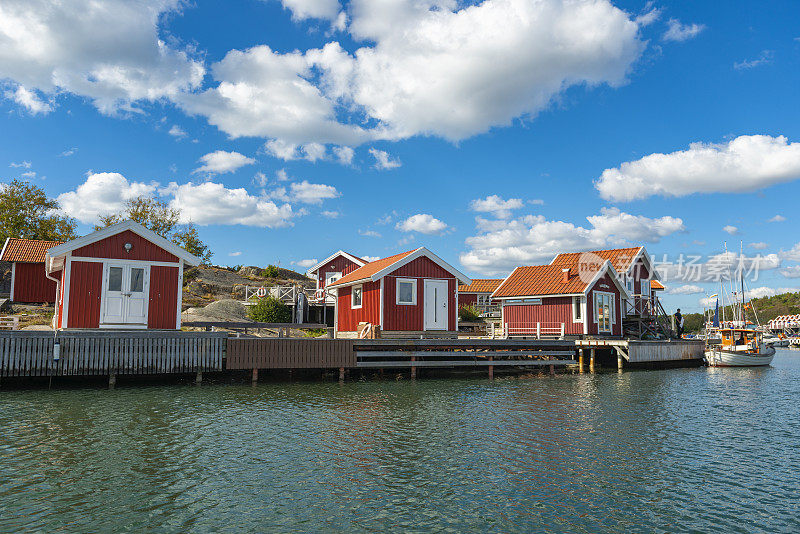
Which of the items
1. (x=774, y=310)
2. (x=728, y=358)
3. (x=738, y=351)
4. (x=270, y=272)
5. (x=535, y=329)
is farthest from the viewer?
(x=774, y=310)

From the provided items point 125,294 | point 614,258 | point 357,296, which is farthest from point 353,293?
point 614,258

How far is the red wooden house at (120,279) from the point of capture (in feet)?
67.4

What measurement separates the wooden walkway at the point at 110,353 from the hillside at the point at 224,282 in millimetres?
26769

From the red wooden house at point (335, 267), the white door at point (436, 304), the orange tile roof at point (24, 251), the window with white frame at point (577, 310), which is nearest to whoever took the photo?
the white door at point (436, 304)

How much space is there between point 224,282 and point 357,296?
120 ft

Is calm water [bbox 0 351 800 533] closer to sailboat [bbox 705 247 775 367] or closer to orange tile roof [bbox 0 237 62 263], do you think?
sailboat [bbox 705 247 775 367]

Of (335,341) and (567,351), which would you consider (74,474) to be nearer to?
(335,341)

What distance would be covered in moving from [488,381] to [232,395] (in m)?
11.5

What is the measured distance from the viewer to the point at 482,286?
191 ft

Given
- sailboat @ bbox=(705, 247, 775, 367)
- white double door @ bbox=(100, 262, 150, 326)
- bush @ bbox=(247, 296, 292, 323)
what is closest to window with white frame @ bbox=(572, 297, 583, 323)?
sailboat @ bbox=(705, 247, 775, 367)

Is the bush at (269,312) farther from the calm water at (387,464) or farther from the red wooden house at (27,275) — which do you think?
the calm water at (387,464)

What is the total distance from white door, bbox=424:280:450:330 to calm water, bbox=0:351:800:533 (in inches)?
375

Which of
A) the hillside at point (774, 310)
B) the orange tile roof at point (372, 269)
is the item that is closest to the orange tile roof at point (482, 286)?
the orange tile roof at point (372, 269)

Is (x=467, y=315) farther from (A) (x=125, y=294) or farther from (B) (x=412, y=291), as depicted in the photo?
(A) (x=125, y=294)
